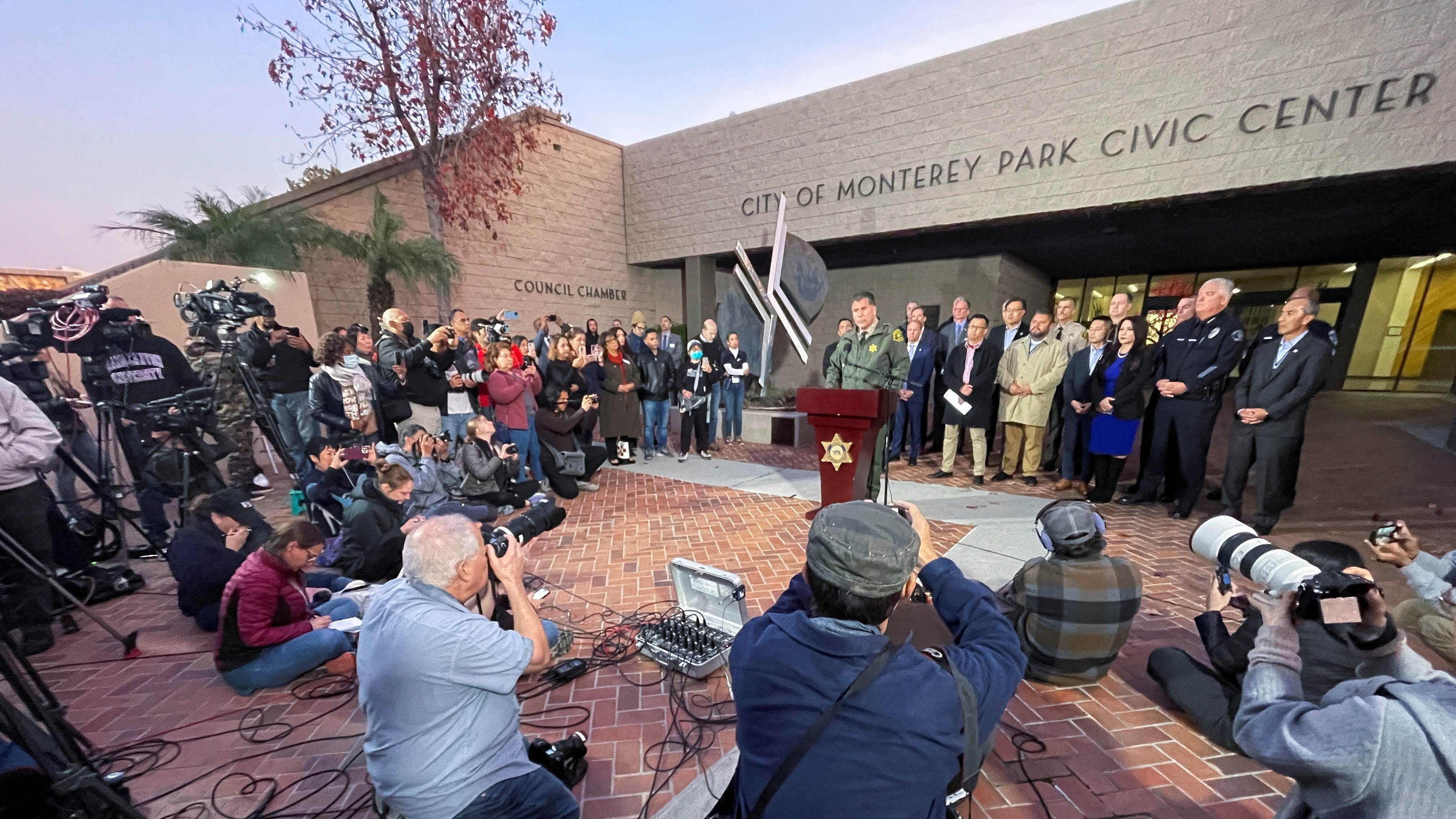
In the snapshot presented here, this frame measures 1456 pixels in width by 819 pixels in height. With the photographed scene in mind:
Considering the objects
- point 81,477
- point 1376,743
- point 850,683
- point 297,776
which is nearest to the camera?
point 1376,743

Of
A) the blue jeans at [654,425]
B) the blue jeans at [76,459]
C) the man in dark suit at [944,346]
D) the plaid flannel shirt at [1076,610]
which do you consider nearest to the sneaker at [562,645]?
the plaid flannel shirt at [1076,610]

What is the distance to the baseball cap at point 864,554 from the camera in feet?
3.76

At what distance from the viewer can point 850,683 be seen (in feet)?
3.32

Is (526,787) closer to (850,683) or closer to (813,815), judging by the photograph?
(813,815)

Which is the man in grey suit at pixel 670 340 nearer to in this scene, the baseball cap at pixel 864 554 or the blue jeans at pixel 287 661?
the blue jeans at pixel 287 661

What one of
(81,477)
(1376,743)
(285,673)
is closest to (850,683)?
(1376,743)

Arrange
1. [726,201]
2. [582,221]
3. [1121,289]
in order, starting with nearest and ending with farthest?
[726,201] → [582,221] → [1121,289]

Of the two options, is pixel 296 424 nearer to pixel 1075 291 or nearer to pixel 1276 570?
pixel 1276 570

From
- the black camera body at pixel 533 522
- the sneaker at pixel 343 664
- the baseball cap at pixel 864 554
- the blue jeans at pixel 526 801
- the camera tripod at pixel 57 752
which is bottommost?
the sneaker at pixel 343 664

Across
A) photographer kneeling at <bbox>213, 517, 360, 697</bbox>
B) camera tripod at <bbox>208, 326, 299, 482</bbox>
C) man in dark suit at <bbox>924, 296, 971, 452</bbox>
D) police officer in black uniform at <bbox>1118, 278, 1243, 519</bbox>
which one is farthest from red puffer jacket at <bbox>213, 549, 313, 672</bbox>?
police officer in black uniform at <bbox>1118, 278, 1243, 519</bbox>

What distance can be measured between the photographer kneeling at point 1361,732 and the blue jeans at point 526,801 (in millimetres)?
1873

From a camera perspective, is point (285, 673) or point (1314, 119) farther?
point (1314, 119)

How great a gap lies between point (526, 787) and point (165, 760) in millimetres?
2000

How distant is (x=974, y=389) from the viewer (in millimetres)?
5727
